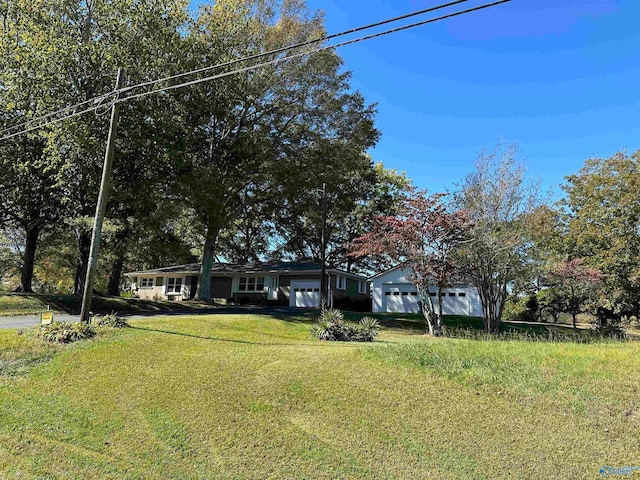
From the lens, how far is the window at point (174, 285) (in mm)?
37781

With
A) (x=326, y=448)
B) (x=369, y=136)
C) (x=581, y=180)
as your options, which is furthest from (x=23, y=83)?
(x=581, y=180)

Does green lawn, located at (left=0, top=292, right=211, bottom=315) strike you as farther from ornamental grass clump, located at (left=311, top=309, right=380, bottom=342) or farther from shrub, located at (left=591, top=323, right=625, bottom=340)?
shrub, located at (left=591, top=323, right=625, bottom=340)

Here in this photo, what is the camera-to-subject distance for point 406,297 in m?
31.1

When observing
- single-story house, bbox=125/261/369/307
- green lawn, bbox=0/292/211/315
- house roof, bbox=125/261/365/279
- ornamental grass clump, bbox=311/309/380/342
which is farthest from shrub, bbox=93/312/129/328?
house roof, bbox=125/261/365/279

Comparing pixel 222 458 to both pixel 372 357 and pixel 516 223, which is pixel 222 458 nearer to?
pixel 372 357

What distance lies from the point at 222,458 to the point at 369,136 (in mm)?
25122

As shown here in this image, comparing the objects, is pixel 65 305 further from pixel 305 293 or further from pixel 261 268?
pixel 305 293

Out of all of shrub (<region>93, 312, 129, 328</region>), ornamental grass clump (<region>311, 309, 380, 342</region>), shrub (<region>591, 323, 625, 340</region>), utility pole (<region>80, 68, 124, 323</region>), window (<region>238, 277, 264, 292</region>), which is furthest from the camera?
window (<region>238, 277, 264, 292</region>)

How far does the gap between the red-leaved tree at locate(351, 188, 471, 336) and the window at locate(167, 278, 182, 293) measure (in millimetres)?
24788

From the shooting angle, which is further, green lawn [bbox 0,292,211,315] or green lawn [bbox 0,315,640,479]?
green lawn [bbox 0,292,211,315]

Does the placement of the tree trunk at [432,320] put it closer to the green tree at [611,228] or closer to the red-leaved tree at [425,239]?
the red-leaved tree at [425,239]

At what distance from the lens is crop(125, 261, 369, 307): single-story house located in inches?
1259

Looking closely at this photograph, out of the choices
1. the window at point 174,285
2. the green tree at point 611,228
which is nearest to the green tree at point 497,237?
the green tree at point 611,228

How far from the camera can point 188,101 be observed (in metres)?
23.9
